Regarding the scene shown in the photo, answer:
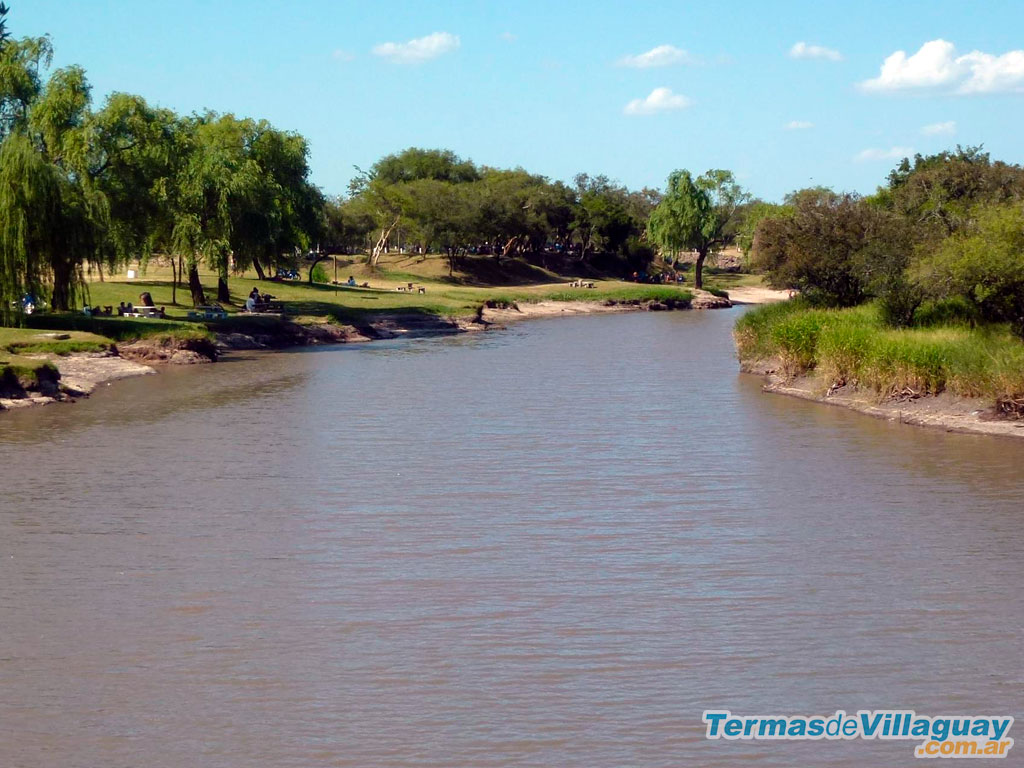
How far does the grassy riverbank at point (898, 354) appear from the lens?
26719mm

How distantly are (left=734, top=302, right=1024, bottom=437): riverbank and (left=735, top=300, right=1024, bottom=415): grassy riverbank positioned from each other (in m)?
0.02

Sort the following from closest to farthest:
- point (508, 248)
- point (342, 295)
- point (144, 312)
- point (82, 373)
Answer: point (82, 373) < point (144, 312) < point (342, 295) < point (508, 248)

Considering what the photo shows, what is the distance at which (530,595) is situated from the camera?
47.7 feet

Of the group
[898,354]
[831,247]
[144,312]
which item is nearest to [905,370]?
[898,354]

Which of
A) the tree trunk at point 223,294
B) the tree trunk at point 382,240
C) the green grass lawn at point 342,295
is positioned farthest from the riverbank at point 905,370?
the tree trunk at point 382,240

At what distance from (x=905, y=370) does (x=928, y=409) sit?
4.84 feet

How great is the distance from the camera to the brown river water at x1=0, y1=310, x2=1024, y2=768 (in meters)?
10.8

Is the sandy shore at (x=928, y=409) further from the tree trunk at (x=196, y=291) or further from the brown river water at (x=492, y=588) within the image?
the tree trunk at (x=196, y=291)

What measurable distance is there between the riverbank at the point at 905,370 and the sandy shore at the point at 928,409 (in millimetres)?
22

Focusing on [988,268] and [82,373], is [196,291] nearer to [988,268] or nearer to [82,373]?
[82,373]

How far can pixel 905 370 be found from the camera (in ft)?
96.6

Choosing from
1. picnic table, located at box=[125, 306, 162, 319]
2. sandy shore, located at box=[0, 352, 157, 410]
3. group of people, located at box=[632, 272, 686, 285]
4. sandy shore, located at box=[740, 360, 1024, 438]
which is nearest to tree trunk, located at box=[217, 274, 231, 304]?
picnic table, located at box=[125, 306, 162, 319]

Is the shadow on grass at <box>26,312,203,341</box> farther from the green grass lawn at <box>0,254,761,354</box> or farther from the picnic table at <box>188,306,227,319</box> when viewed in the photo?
the picnic table at <box>188,306,227,319</box>

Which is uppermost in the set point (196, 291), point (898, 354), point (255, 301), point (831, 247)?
point (831, 247)
